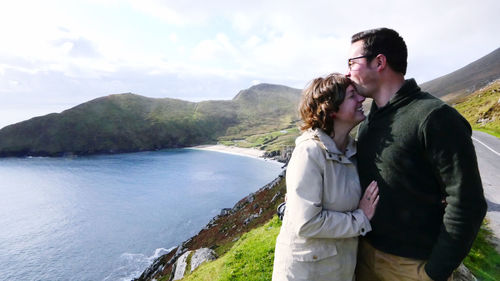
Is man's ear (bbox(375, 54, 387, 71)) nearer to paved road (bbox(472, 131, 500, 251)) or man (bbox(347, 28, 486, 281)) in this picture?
man (bbox(347, 28, 486, 281))

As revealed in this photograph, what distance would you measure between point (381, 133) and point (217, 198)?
296ft

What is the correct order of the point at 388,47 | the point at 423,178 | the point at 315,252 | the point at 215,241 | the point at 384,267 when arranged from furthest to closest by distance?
the point at 215,241 → the point at 384,267 → the point at 388,47 → the point at 315,252 → the point at 423,178

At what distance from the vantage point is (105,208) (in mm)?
86625

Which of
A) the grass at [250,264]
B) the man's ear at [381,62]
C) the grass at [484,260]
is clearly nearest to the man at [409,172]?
the man's ear at [381,62]

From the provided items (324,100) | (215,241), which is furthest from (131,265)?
(324,100)

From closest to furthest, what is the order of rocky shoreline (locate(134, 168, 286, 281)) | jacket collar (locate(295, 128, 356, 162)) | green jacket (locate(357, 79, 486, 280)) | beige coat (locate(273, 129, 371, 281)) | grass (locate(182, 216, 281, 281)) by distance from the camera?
green jacket (locate(357, 79, 486, 280)), beige coat (locate(273, 129, 371, 281)), jacket collar (locate(295, 128, 356, 162)), grass (locate(182, 216, 281, 281)), rocky shoreline (locate(134, 168, 286, 281))

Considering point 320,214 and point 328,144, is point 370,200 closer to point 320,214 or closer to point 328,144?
point 320,214

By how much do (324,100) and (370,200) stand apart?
1580 mm

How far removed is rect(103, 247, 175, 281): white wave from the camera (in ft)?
154

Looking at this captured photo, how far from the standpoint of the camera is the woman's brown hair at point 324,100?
3.87 metres

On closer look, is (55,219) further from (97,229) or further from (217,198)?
(217,198)

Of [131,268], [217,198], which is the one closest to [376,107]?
[131,268]

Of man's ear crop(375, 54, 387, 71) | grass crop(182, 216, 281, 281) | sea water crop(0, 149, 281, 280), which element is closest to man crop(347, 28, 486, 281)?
man's ear crop(375, 54, 387, 71)

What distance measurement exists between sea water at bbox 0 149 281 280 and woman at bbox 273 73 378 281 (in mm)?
52251
